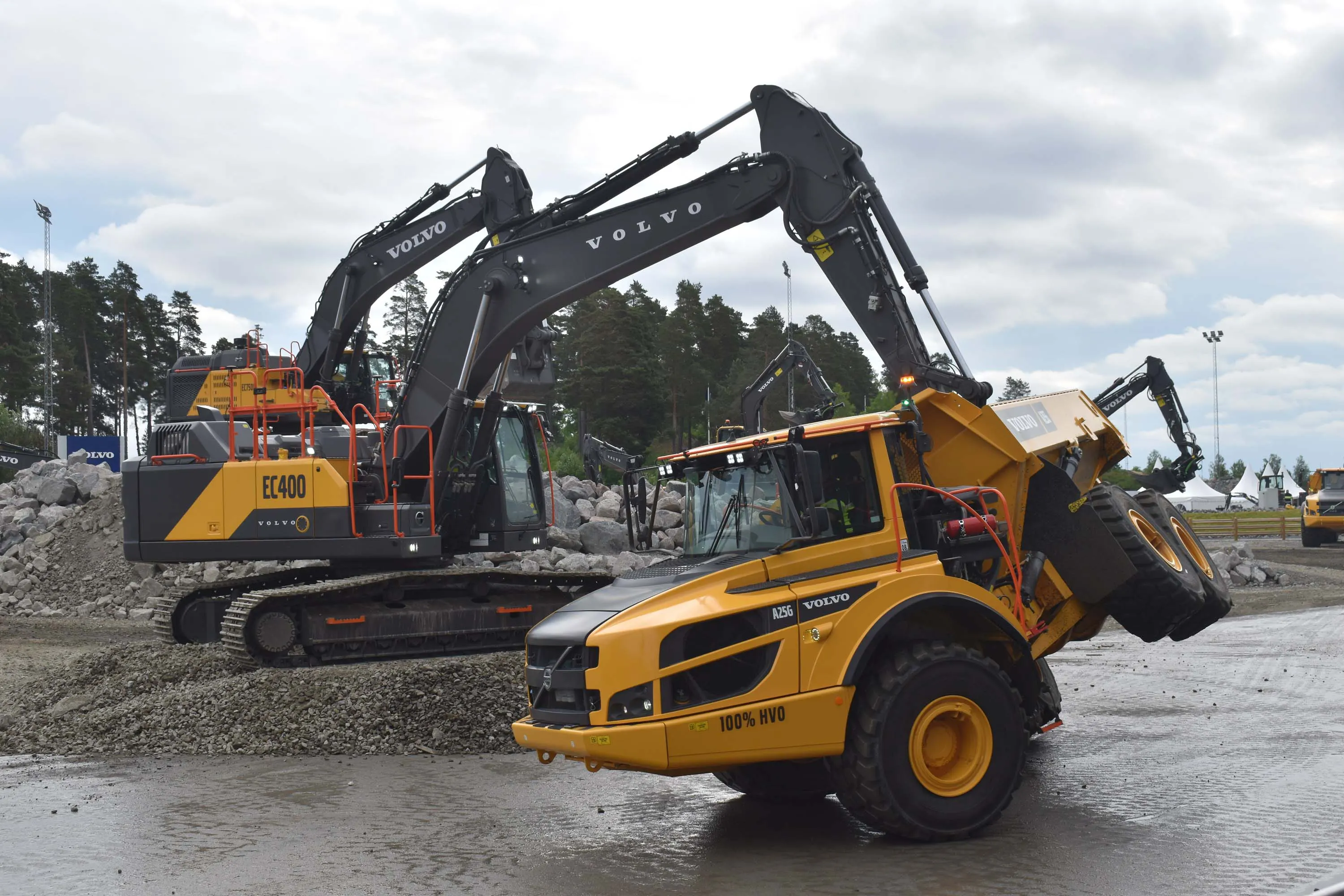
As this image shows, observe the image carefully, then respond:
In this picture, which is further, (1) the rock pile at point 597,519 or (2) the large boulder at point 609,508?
(2) the large boulder at point 609,508

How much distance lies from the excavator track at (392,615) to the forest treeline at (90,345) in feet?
197

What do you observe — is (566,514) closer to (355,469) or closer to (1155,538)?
(355,469)

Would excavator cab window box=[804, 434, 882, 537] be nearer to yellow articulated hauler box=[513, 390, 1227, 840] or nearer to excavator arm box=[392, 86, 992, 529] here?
yellow articulated hauler box=[513, 390, 1227, 840]

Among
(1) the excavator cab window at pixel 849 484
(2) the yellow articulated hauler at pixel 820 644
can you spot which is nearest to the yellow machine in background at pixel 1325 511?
(2) the yellow articulated hauler at pixel 820 644

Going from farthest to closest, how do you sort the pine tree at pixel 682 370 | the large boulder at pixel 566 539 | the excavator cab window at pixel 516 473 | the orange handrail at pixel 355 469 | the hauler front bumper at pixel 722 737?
the pine tree at pixel 682 370 → the large boulder at pixel 566 539 → the excavator cab window at pixel 516 473 → the orange handrail at pixel 355 469 → the hauler front bumper at pixel 722 737

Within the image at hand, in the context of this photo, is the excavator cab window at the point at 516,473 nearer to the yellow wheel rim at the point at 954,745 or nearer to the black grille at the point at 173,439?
the black grille at the point at 173,439

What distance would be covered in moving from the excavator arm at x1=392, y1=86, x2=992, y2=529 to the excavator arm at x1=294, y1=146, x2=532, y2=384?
2.13 m

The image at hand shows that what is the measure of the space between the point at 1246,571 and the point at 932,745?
76.6 ft

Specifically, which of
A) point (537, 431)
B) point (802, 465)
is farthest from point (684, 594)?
point (537, 431)

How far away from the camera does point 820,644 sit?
6.78m

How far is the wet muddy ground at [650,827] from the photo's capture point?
6.35 meters

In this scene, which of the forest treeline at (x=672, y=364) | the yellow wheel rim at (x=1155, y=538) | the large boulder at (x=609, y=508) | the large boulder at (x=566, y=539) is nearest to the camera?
the yellow wheel rim at (x=1155, y=538)

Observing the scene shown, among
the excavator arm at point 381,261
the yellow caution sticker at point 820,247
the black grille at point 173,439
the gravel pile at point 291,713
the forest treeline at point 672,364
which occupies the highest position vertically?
the forest treeline at point 672,364

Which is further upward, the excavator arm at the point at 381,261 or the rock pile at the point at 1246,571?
the excavator arm at the point at 381,261
